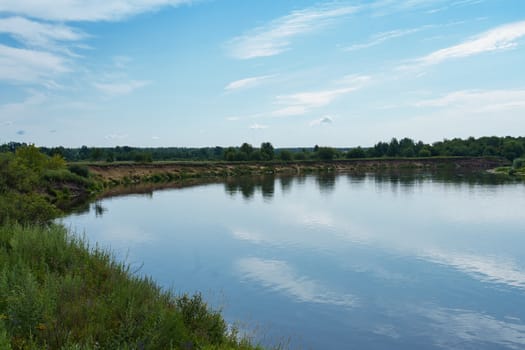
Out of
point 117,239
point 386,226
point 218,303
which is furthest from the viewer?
point 386,226

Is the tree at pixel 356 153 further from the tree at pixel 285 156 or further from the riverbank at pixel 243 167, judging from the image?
the tree at pixel 285 156

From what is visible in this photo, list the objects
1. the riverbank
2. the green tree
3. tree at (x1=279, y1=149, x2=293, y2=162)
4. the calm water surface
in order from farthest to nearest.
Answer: tree at (x1=279, y1=149, x2=293, y2=162), the green tree, the riverbank, the calm water surface

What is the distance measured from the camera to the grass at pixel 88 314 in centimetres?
661

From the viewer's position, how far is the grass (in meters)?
6.61

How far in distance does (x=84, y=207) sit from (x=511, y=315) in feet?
118

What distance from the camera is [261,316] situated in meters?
13.7

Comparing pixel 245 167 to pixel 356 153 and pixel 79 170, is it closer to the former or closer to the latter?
pixel 79 170

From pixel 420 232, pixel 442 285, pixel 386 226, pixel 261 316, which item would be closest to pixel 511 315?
pixel 442 285

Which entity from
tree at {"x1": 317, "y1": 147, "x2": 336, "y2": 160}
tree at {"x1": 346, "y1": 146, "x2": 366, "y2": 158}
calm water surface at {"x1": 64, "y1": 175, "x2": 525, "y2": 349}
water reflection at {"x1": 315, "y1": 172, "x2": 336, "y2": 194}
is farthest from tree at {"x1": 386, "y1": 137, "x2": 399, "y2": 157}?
calm water surface at {"x1": 64, "y1": 175, "x2": 525, "y2": 349}

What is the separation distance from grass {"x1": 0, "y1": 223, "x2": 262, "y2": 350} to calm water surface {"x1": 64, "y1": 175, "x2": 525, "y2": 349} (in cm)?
415

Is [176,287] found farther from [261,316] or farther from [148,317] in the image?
[148,317]

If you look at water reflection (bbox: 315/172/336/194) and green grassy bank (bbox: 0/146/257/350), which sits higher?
green grassy bank (bbox: 0/146/257/350)

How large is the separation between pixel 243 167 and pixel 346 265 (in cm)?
7718

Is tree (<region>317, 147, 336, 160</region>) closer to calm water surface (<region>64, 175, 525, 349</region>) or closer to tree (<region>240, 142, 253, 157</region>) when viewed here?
tree (<region>240, 142, 253, 157</region>)
